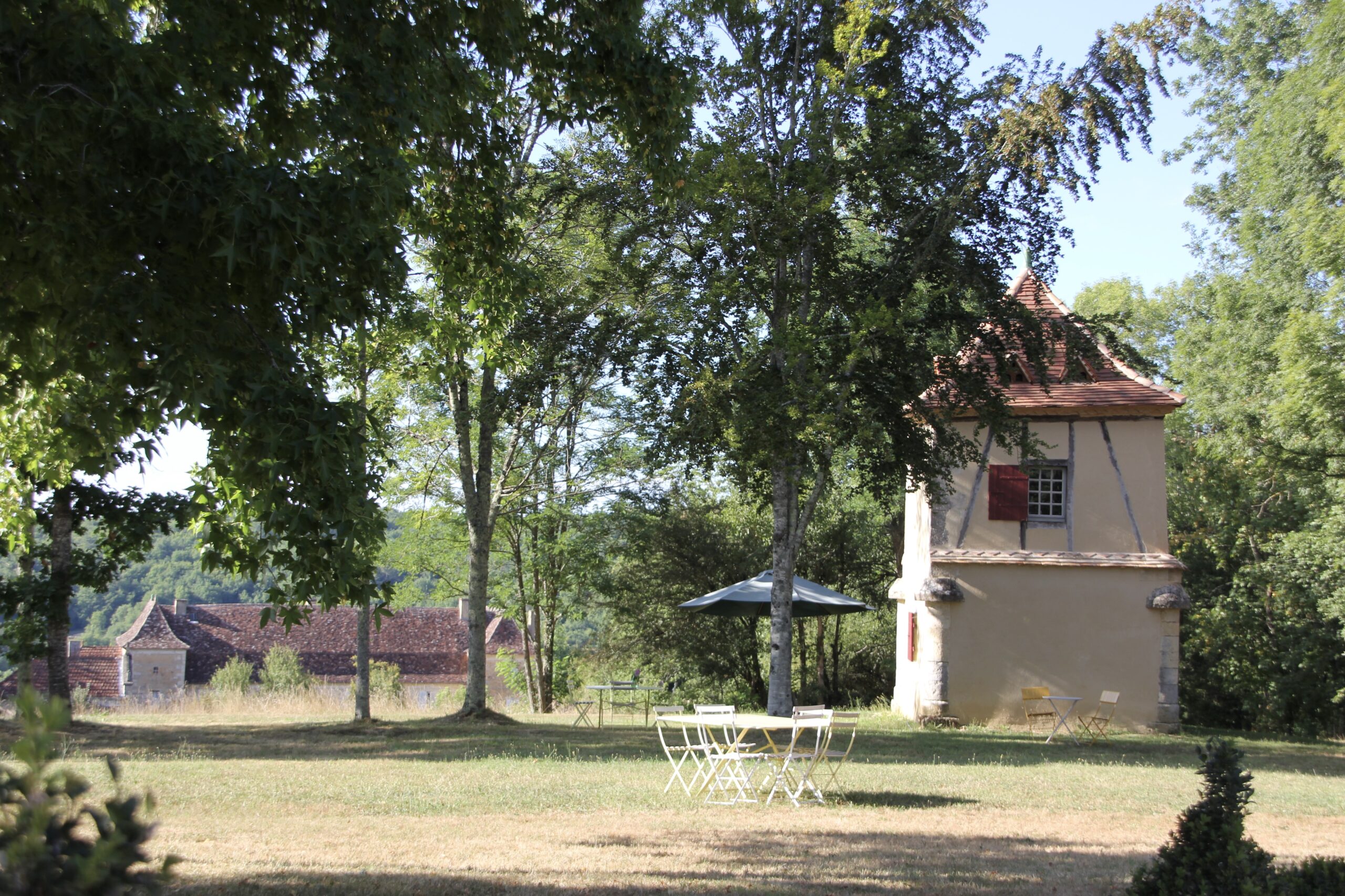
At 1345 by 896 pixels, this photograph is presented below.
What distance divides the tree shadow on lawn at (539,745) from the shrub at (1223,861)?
6.91m

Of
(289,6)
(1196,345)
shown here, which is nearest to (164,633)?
(1196,345)

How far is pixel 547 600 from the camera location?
2692 centimetres

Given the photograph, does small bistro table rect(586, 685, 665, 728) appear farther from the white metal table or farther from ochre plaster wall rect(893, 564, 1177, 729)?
the white metal table

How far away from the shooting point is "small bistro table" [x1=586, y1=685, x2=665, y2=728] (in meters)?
16.8

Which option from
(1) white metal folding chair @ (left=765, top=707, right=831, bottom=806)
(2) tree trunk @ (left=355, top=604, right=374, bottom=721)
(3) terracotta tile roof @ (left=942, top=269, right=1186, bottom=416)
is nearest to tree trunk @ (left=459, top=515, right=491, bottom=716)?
(2) tree trunk @ (left=355, top=604, right=374, bottom=721)

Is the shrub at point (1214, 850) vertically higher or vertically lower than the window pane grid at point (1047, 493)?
lower

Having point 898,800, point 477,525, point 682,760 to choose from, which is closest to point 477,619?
point 477,525

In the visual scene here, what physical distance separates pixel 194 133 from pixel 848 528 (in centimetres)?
2148

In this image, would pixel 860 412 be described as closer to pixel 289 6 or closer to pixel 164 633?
pixel 289 6

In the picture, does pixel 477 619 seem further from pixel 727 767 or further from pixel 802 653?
pixel 802 653

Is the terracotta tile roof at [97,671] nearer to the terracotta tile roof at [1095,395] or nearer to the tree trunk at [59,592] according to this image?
the tree trunk at [59,592]

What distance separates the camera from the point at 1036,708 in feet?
56.9

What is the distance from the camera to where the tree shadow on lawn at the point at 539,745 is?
38.5 ft

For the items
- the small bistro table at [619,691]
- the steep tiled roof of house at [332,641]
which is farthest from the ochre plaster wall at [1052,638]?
the steep tiled roof of house at [332,641]
